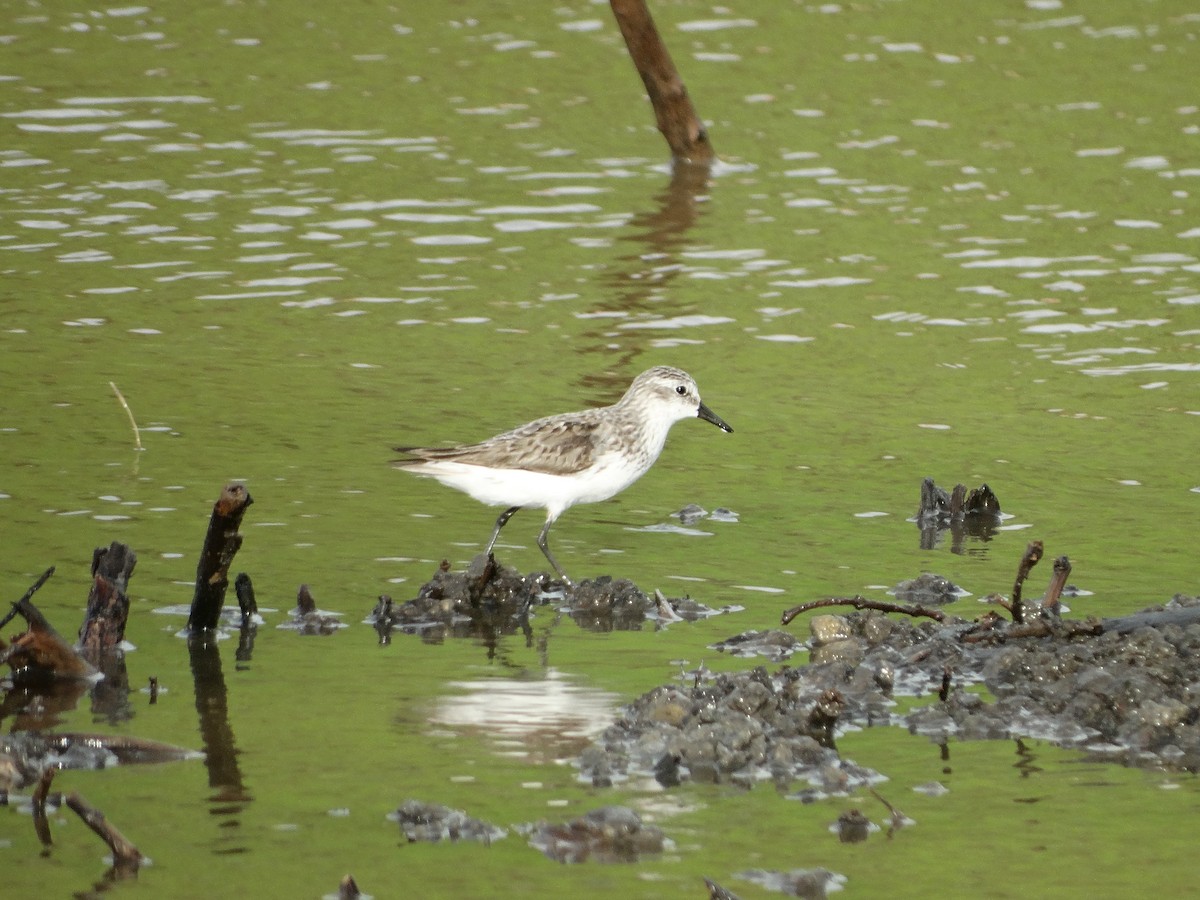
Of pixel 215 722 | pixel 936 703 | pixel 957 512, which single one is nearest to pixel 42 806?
pixel 215 722

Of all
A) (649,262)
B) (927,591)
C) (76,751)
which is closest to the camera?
(76,751)

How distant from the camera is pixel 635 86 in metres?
25.6

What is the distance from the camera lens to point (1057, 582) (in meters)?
8.89

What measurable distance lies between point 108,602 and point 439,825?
2.59m

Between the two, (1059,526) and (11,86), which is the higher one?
(11,86)

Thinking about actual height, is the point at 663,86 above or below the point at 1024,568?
above

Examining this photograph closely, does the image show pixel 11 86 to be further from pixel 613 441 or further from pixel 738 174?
pixel 613 441

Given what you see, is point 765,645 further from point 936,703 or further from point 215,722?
point 215,722

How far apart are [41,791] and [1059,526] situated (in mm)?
7027

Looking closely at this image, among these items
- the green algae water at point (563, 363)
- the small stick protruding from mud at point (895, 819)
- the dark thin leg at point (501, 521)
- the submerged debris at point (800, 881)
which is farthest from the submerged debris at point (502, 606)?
the submerged debris at point (800, 881)

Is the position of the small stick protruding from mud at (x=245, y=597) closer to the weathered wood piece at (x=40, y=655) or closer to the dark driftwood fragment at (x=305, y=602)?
the dark driftwood fragment at (x=305, y=602)

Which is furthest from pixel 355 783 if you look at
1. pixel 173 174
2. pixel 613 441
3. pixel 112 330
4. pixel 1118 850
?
pixel 173 174

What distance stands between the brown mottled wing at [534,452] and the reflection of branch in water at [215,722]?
1.88 m

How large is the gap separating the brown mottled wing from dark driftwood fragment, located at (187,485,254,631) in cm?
170
